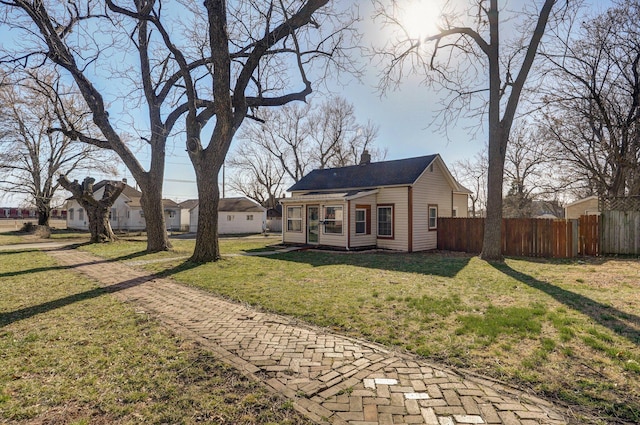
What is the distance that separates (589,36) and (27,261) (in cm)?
2664

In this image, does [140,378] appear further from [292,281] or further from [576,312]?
[576,312]

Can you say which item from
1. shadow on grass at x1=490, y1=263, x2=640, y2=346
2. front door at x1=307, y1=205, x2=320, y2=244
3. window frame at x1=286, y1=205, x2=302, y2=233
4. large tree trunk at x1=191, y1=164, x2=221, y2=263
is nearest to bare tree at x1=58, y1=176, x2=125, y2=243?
window frame at x1=286, y1=205, x2=302, y2=233

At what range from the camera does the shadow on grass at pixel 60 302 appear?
17.0 feet

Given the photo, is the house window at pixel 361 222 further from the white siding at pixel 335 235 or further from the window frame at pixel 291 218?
the window frame at pixel 291 218

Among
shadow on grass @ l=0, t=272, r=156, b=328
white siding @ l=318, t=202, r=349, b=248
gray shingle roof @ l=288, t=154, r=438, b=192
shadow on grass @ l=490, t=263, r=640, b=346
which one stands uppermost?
gray shingle roof @ l=288, t=154, r=438, b=192

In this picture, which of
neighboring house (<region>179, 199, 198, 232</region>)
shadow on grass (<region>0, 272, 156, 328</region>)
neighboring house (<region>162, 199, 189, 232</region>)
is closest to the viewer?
shadow on grass (<region>0, 272, 156, 328</region>)

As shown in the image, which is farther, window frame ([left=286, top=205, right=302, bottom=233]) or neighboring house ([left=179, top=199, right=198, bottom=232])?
neighboring house ([left=179, top=199, right=198, bottom=232])

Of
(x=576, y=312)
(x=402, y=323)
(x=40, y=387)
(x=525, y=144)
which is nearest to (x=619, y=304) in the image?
(x=576, y=312)

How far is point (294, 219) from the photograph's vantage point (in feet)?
59.4

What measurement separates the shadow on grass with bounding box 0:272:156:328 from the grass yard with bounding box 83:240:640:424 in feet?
4.03

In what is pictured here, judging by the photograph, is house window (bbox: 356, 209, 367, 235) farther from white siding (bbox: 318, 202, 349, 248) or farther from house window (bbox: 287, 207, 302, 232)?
house window (bbox: 287, 207, 302, 232)

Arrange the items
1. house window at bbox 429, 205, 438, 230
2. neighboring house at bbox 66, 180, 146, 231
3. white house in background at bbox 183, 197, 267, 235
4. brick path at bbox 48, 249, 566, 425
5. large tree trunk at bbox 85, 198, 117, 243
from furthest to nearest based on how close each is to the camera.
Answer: neighboring house at bbox 66, 180, 146, 231 → white house in background at bbox 183, 197, 267, 235 → large tree trunk at bbox 85, 198, 117, 243 → house window at bbox 429, 205, 438, 230 → brick path at bbox 48, 249, 566, 425

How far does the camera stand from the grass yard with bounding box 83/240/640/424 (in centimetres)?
330

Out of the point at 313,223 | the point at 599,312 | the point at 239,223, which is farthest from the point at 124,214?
the point at 599,312
